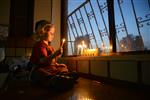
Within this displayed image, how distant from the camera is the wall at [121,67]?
1.24 meters

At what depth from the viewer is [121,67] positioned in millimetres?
1463

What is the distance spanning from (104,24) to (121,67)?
741 millimetres

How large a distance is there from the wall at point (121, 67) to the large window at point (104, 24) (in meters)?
0.17

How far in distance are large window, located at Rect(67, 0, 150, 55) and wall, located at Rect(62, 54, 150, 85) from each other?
175mm

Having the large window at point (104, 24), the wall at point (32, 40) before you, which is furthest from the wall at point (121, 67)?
the wall at point (32, 40)

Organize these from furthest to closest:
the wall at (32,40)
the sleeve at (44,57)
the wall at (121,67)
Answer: the wall at (32,40) < the sleeve at (44,57) < the wall at (121,67)

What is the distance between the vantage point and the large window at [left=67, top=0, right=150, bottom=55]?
1456 millimetres

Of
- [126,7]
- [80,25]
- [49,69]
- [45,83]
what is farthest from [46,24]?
[80,25]

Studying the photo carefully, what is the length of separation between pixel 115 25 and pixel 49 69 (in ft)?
2.84

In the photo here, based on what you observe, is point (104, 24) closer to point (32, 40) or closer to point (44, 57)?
point (44, 57)

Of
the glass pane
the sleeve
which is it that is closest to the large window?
the glass pane

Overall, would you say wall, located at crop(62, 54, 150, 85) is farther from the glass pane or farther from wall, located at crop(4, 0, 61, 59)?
wall, located at crop(4, 0, 61, 59)

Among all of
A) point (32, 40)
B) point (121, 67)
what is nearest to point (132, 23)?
point (121, 67)

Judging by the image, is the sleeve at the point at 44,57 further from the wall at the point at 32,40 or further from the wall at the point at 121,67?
the wall at the point at 32,40
